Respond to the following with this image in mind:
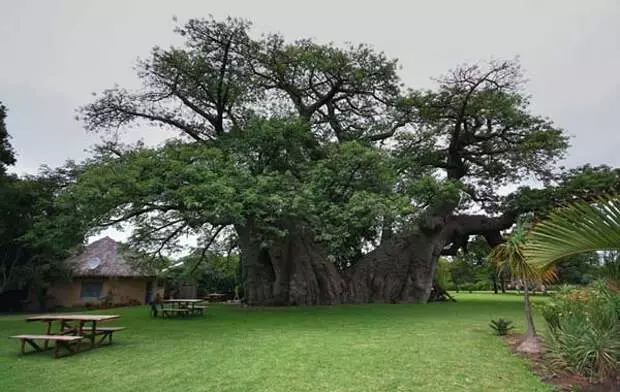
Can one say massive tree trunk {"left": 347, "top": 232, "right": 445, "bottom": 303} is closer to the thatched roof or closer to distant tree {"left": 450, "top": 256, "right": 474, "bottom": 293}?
the thatched roof

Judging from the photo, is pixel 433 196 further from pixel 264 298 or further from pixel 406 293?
pixel 264 298

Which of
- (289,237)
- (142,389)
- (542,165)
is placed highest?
(542,165)

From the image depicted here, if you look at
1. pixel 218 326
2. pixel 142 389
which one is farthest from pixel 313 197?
pixel 142 389

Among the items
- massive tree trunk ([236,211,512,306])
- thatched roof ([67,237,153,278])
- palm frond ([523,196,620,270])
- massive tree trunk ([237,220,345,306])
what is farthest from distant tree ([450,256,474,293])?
palm frond ([523,196,620,270])

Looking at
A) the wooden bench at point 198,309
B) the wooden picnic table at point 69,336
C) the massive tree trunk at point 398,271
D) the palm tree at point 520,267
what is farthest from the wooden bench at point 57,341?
the massive tree trunk at point 398,271

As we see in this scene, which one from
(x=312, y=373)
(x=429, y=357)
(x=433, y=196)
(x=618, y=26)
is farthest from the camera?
(x=433, y=196)

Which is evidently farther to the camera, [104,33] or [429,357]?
[104,33]

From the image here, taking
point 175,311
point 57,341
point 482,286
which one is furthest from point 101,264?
point 482,286

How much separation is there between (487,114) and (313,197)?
925 centimetres

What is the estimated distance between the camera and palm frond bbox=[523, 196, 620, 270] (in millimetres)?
2166

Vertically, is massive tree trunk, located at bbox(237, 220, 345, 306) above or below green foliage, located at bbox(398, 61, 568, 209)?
below

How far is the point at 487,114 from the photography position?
651 inches

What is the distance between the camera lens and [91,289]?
2208 cm

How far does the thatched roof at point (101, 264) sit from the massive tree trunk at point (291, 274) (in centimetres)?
687
